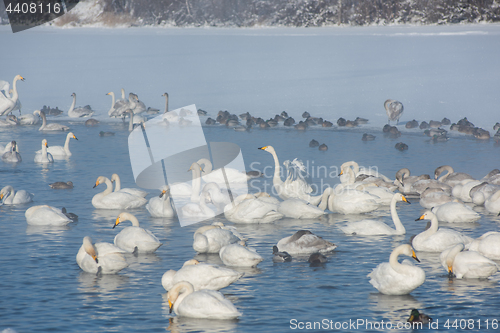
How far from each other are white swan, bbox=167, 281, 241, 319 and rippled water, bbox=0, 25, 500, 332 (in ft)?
0.56

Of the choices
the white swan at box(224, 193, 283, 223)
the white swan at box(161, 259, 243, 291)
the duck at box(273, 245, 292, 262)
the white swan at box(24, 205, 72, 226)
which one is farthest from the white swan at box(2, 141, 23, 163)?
the white swan at box(161, 259, 243, 291)

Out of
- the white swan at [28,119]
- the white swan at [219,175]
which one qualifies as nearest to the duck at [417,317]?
the white swan at [219,175]

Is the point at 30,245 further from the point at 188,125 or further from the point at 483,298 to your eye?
the point at 188,125

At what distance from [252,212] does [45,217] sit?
4.56 m

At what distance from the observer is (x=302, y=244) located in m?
11.9

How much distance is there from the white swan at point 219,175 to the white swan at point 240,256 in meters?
6.55

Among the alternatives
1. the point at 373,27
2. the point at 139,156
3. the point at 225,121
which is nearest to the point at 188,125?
the point at 225,121

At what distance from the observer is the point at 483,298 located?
31.9 feet

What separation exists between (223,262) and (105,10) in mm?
53719

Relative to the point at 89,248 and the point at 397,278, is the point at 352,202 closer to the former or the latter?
the point at 397,278

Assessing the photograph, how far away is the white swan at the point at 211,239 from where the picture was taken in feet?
38.8

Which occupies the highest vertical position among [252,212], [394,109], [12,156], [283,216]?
[394,109]
